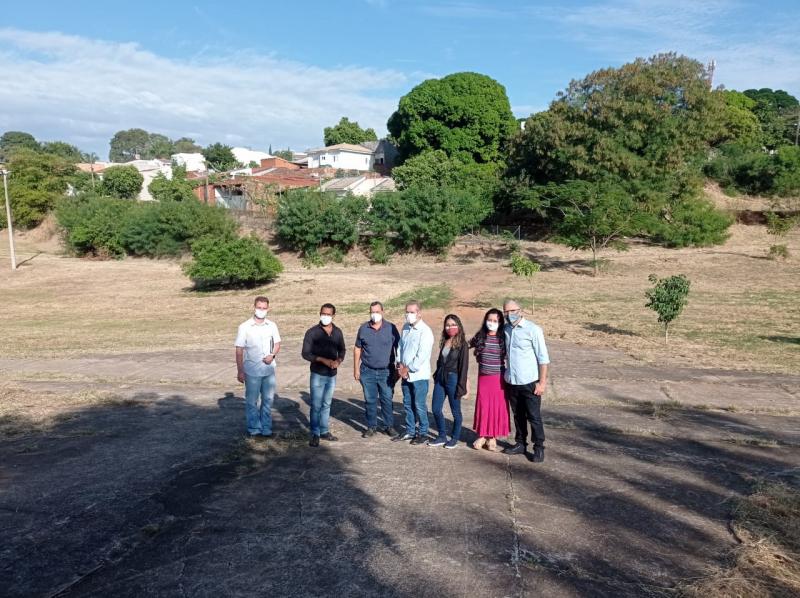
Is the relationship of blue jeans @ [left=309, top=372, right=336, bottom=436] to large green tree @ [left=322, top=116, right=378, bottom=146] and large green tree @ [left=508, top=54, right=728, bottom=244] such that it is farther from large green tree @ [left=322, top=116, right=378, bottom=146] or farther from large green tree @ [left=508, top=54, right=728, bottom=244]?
large green tree @ [left=322, top=116, right=378, bottom=146]

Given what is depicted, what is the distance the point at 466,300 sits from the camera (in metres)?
21.7

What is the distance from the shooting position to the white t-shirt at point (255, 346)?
6.85 metres

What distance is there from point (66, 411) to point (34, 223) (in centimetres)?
5097

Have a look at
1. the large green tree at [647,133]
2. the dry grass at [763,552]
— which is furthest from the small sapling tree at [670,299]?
the large green tree at [647,133]

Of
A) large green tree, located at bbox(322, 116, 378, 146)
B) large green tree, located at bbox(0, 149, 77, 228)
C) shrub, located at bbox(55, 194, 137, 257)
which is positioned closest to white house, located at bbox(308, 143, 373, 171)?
large green tree, located at bbox(322, 116, 378, 146)

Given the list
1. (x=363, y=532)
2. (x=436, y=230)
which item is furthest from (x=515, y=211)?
(x=363, y=532)

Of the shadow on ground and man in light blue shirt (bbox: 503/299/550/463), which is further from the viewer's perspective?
man in light blue shirt (bbox: 503/299/550/463)

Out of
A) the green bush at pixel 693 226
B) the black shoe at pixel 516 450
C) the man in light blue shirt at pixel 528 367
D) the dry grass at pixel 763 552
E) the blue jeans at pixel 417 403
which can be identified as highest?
the green bush at pixel 693 226

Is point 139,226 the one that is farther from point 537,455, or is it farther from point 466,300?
point 537,455

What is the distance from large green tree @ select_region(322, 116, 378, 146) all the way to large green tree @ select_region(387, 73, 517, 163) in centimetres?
2885

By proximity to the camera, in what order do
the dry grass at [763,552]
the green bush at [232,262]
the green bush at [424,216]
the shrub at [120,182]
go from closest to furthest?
the dry grass at [763,552]
the green bush at [232,262]
the green bush at [424,216]
the shrub at [120,182]

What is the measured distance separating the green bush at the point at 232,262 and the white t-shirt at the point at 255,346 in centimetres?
2012

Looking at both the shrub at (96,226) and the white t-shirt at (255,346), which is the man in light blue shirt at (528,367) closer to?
the white t-shirt at (255,346)

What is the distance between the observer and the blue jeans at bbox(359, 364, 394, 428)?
6957mm
